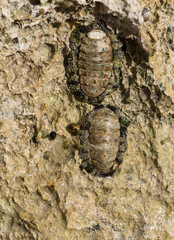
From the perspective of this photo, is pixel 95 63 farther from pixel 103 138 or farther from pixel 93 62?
pixel 103 138

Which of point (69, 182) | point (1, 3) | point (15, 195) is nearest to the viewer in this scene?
point (1, 3)

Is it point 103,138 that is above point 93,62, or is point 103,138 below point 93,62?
below

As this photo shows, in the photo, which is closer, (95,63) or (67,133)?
(95,63)

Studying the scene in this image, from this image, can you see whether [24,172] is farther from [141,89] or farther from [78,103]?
[141,89]

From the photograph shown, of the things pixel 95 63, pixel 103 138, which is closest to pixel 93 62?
pixel 95 63

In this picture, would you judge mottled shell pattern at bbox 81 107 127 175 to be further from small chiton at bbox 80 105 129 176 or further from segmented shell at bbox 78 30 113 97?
segmented shell at bbox 78 30 113 97

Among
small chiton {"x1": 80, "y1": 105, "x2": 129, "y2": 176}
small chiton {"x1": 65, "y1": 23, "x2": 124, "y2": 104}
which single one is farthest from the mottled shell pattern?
small chiton {"x1": 65, "y1": 23, "x2": 124, "y2": 104}

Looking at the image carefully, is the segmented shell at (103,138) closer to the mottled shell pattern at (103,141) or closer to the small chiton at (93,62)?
the mottled shell pattern at (103,141)

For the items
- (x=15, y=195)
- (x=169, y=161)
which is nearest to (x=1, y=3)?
(x=15, y=195)
